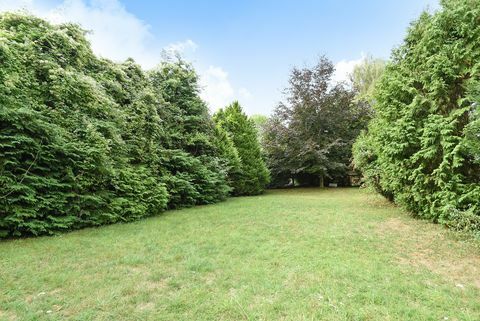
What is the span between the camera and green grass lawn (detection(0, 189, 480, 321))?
2.59m

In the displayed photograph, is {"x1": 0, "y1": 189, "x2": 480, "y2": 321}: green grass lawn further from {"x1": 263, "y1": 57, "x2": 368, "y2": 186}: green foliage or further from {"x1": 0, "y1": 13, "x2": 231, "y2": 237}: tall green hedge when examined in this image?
{"x1": 263, "y1": 57, "x2": 368, "y2": 186}: green foliage

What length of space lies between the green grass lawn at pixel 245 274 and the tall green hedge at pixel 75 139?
2.62ft

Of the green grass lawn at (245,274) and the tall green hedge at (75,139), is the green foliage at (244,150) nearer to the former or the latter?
the tall green hedge at (75,139)

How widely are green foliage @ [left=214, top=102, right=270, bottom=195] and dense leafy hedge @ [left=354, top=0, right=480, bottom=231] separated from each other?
7.31 meters

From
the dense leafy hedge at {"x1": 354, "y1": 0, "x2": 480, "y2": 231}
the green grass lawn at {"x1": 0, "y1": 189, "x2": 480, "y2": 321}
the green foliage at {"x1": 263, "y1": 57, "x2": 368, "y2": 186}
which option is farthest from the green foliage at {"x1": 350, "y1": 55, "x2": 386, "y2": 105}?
the green grass lawn at {"x1": 0, "y1": 189, "x2": 480, "y2": 321}

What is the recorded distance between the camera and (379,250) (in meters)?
4.34

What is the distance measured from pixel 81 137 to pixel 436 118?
27.3ft

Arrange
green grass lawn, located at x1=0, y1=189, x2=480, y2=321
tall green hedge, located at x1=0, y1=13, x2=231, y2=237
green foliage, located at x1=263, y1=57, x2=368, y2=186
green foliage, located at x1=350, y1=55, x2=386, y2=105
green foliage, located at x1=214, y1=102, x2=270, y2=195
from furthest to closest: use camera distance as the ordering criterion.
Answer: green foliage, located at x1=350, y1=55, x2=386, y2=105 < green foliage, located at x1=263, y1=57, x2=368, y2=186 < green foliage, located at x1=214, y1=102, x2=270, y2=195 < tall green hedge, located at x1=0, y1=13, x2=231, y2=237 < green grass lawn, located at x1=0, y1=189, x2=480, y2=321

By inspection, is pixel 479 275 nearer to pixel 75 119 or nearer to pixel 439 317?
pixel 439 317

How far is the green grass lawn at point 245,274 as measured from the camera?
8.51 ft

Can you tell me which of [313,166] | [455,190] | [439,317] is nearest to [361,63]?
[313,166]

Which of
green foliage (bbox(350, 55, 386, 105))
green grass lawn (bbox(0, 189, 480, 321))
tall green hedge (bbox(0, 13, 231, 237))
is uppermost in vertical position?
green foliage (bbox(350, 55, 386, 105))

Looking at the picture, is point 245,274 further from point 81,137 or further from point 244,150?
point 244,150

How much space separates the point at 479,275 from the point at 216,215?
5.70 m
